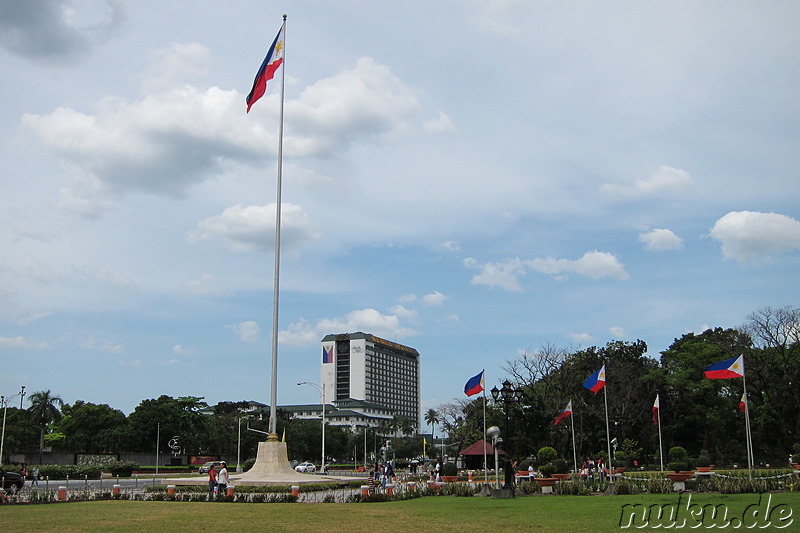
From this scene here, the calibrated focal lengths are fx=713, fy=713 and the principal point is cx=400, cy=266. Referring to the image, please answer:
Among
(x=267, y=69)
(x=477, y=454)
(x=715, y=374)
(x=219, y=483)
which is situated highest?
(x=267, y=69)

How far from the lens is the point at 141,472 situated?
67.2 meters

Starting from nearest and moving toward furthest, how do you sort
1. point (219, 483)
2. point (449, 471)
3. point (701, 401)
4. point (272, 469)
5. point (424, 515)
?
point (424, 515), point (219, 483), point (272, 469), point (449, 471), point (701, 401)

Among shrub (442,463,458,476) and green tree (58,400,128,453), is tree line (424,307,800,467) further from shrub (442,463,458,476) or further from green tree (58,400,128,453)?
green tree (58,400,128,453)

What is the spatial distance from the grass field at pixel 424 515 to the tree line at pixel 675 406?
130 feet

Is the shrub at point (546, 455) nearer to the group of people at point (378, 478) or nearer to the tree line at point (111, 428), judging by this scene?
the group of people at point (378, 478)

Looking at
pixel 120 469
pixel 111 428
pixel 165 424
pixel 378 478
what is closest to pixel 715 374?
pixel 378 478

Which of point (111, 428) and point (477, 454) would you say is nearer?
point (477, 454)

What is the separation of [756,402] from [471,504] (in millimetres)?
Answer: 50539

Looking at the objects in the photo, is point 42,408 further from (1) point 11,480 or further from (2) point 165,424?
(1) point 11,480

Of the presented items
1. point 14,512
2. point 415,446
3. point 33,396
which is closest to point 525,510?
point 14,512

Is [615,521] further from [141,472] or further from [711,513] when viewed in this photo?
[141,472]

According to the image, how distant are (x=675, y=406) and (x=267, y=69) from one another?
5501 centimetres

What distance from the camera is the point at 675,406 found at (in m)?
73.2

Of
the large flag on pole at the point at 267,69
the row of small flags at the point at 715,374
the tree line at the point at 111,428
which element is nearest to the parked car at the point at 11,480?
the large flag on pole at the point at 267,69
